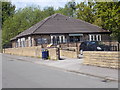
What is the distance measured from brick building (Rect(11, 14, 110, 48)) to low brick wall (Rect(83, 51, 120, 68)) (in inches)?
835

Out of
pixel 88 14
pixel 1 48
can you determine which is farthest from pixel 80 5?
pixel 1 48

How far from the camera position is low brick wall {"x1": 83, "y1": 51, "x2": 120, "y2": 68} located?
52.7 ft

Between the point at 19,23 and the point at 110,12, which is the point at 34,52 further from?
the point at 19,23

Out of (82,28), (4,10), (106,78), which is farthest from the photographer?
(4,10)

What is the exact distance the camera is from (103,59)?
56.5 feet

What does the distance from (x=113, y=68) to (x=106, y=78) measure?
323 cm

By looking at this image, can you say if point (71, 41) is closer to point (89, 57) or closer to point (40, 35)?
point (40, 35)

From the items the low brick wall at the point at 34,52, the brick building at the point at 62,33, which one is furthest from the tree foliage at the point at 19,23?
the brick building at the point at 62,33

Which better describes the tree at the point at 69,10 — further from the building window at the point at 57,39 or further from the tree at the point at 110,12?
the tree at the point at 110,12

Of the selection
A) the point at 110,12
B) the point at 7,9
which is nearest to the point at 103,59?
the point at 110,12

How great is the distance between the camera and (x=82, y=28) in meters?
44.2

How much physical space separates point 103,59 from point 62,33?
2527 centimetres

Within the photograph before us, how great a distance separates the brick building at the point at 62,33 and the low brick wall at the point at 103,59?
21203mm

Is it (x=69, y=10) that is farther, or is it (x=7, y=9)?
(x=7, y=9)
